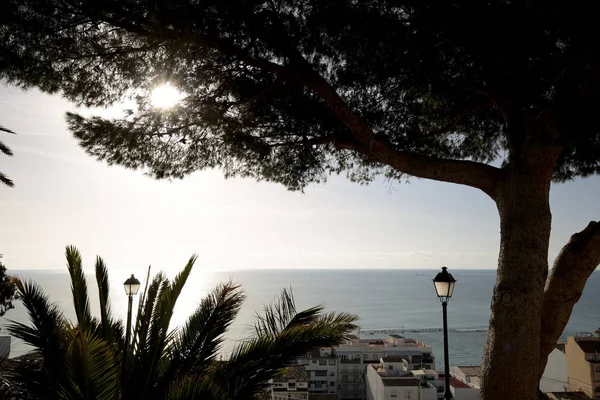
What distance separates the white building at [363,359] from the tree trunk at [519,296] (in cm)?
3082

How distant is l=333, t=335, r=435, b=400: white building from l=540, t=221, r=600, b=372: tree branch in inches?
1208

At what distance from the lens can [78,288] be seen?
373cm

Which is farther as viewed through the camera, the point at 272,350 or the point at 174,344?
the point at 174,344

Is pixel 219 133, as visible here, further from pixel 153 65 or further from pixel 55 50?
pixel 55 50

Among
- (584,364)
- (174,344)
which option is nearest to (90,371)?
(174,344)

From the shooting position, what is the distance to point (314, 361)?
33312 millimetres

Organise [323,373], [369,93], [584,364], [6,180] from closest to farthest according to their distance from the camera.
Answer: [369,93] → [6,180] → [584,364] → [323,373]

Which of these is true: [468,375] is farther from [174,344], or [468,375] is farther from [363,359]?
[174,344]

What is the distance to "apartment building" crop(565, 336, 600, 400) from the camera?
19.1 meters

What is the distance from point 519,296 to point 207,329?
2.23m

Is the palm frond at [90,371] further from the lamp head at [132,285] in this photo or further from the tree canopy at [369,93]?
the lamp head at [132,285]

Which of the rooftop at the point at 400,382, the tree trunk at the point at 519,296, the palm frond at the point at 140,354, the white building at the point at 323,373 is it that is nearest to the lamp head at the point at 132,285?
the palm frond at the point at 140,354

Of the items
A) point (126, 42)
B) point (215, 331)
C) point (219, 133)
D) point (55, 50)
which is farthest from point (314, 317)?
point (55, 50)

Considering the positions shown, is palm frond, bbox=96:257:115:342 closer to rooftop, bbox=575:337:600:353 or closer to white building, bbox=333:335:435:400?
rooftop, bbox=575:337:600:353
